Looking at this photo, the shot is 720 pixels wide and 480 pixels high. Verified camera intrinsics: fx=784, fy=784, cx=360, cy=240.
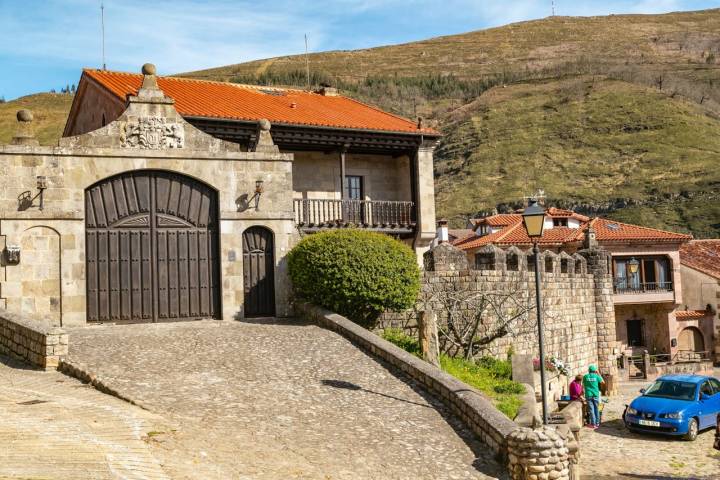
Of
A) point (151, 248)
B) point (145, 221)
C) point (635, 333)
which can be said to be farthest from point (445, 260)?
point (635, 333)

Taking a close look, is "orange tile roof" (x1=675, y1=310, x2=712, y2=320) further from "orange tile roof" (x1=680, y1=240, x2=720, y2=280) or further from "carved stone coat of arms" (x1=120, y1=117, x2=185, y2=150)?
"carved stone coat of arms" (x1=120, y1=117, x2=185, y2=150)

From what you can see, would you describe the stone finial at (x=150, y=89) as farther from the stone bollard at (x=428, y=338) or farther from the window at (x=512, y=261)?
the window at (x=512, y=261)

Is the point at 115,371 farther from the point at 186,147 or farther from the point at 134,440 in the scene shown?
the point at 186,147

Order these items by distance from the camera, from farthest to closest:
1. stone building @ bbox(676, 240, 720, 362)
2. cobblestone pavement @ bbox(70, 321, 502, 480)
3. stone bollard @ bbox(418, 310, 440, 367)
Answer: stone building @ bbox(676, 240, 720, 362), stone bollard @ bbox(418, 310, 440, 367), cobblestone pavement @ bbox(70, 321, 502, 480)

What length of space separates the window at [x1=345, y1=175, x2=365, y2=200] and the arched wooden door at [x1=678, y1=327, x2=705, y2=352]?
21143 mm

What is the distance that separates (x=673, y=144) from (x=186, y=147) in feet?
204

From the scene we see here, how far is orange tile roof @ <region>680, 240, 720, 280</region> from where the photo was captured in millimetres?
38625

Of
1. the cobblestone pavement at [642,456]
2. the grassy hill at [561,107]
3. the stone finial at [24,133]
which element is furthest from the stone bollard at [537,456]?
the grassy hill at [561,107]

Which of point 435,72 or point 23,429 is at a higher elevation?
point 435,72

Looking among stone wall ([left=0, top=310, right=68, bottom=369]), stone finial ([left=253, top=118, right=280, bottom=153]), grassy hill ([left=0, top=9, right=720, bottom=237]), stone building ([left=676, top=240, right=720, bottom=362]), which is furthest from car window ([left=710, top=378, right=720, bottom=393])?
grassy hill ([left=0, top=9, right=720, bottom=237])

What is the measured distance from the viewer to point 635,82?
93312 mm

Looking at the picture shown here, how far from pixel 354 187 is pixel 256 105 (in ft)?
12.5

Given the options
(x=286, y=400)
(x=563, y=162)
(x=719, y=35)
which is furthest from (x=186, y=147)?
(x=719, y=35)

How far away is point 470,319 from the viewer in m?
18.4
